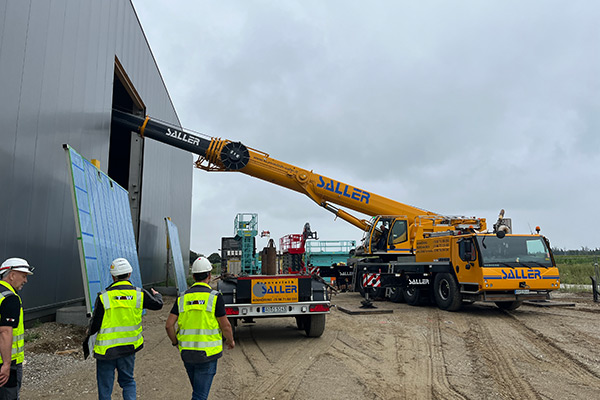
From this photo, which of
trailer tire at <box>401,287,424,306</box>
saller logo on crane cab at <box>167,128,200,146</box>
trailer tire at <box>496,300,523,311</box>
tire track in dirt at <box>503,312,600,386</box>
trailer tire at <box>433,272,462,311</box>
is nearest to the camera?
tire track in dirt at <box>503,312,600,386</box>

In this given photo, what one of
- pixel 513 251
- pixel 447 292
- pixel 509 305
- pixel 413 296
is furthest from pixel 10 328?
pixel 509 305

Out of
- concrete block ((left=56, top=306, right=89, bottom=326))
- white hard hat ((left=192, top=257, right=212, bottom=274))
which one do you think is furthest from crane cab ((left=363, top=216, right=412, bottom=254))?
white hard hat ((left=192, top=257, right=212, bottom=274))

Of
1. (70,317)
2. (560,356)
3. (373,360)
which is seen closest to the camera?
(373,360)

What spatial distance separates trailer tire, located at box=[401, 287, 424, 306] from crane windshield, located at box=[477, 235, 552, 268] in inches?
116

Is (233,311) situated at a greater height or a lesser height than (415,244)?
lesser

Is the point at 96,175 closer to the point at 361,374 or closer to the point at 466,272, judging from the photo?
the point at 361,374

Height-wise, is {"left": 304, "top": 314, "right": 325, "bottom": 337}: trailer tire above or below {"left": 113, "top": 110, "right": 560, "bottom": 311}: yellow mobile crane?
below

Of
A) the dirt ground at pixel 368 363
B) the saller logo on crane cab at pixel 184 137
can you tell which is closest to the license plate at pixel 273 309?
the dirt ground at pixel 368 363

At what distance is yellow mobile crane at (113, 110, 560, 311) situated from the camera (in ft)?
38.2

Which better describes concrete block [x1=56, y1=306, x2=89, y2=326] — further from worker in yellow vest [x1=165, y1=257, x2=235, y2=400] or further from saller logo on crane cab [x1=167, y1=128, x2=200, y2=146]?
saller logo on crane cab [x1=167, y1=128, x2=200, y2=146]

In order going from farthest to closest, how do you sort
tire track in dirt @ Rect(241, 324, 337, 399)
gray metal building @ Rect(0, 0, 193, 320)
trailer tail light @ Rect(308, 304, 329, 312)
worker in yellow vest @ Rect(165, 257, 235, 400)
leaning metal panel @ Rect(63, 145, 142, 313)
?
trailer tail light @ Rect(308, 304, 329, 312)
gray metal building @ Rect(0, 0, 193, 320)
leaning metal panel @ Rect(63, 145, 142, 313)
tire track in dirt @ Rect(241, 324, 337, 399)
worker in yellow vest @ Rect(165, 257, 235, 400)

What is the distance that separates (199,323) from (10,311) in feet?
4.70

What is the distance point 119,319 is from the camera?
3988 millimetres

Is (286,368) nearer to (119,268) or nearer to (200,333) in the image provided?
(200,333)
